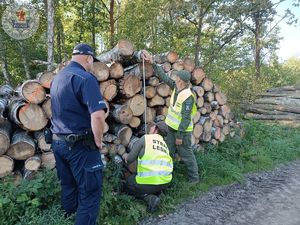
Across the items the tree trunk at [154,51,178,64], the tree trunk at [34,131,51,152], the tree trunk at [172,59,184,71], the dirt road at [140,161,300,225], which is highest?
the tree trunk at [154,51,178,64]

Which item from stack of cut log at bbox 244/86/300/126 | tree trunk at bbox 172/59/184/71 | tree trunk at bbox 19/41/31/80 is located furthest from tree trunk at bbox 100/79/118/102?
tree trunk at bbox 19/41/31/80

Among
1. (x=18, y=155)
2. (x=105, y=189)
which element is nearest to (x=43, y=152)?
(x=18, y=155)

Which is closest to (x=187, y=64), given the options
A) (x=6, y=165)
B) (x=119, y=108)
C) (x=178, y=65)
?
(x=178, y=65)

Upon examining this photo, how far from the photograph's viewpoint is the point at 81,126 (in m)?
3.61

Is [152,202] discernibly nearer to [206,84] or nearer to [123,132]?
[123,132]

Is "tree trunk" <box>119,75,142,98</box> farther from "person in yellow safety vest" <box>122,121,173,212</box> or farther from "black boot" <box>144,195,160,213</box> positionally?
"black boot" <box>144,195,160,213</box>

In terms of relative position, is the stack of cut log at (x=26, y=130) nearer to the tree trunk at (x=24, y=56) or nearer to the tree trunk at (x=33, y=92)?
the tree trunk at (x=33, y=92)

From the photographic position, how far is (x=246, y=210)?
17.1ft

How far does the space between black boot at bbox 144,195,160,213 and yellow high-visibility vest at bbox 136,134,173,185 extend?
274 millimetres

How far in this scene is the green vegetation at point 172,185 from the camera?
400cm

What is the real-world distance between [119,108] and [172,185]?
1571 millimetres

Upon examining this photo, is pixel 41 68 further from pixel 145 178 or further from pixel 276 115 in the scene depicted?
pixel 145 178

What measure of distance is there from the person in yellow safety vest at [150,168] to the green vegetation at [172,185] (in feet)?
0.59

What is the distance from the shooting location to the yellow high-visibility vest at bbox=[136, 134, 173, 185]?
467 cm
